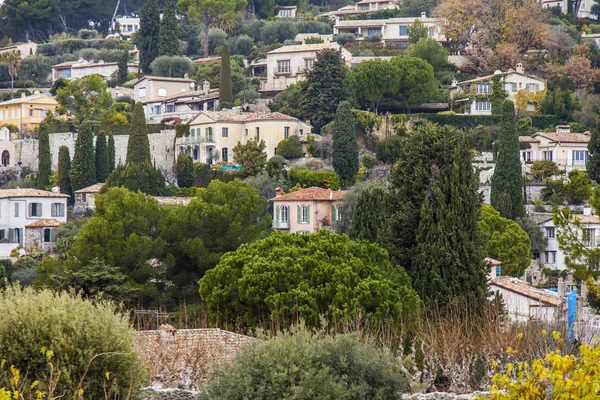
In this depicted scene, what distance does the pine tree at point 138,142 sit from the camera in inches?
3071

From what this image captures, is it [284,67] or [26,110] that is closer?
Answer: [284,67]

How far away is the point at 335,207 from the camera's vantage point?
6881cm

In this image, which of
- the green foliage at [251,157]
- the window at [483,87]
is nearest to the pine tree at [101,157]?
the green foliage at [251,157]

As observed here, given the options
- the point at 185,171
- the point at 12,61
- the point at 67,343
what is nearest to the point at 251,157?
the point at 185,171

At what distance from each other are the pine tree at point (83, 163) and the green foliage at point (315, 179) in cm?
1158

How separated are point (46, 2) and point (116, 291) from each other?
302 ft

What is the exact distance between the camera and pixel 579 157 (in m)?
78.7

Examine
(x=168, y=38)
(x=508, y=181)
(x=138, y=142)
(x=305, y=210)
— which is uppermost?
(x=168, y=38)

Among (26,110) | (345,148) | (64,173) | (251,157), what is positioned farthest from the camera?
(26,110)

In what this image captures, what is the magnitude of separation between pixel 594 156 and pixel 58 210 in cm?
2758

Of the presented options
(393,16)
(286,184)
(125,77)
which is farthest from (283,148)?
(393,16)

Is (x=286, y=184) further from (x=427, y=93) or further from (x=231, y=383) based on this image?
(x=231, y=383)

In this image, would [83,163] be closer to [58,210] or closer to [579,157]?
[58,210]

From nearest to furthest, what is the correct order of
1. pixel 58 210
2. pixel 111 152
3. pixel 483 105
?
pixel 58 210 < pixel 111 152 < pixel 483 105
